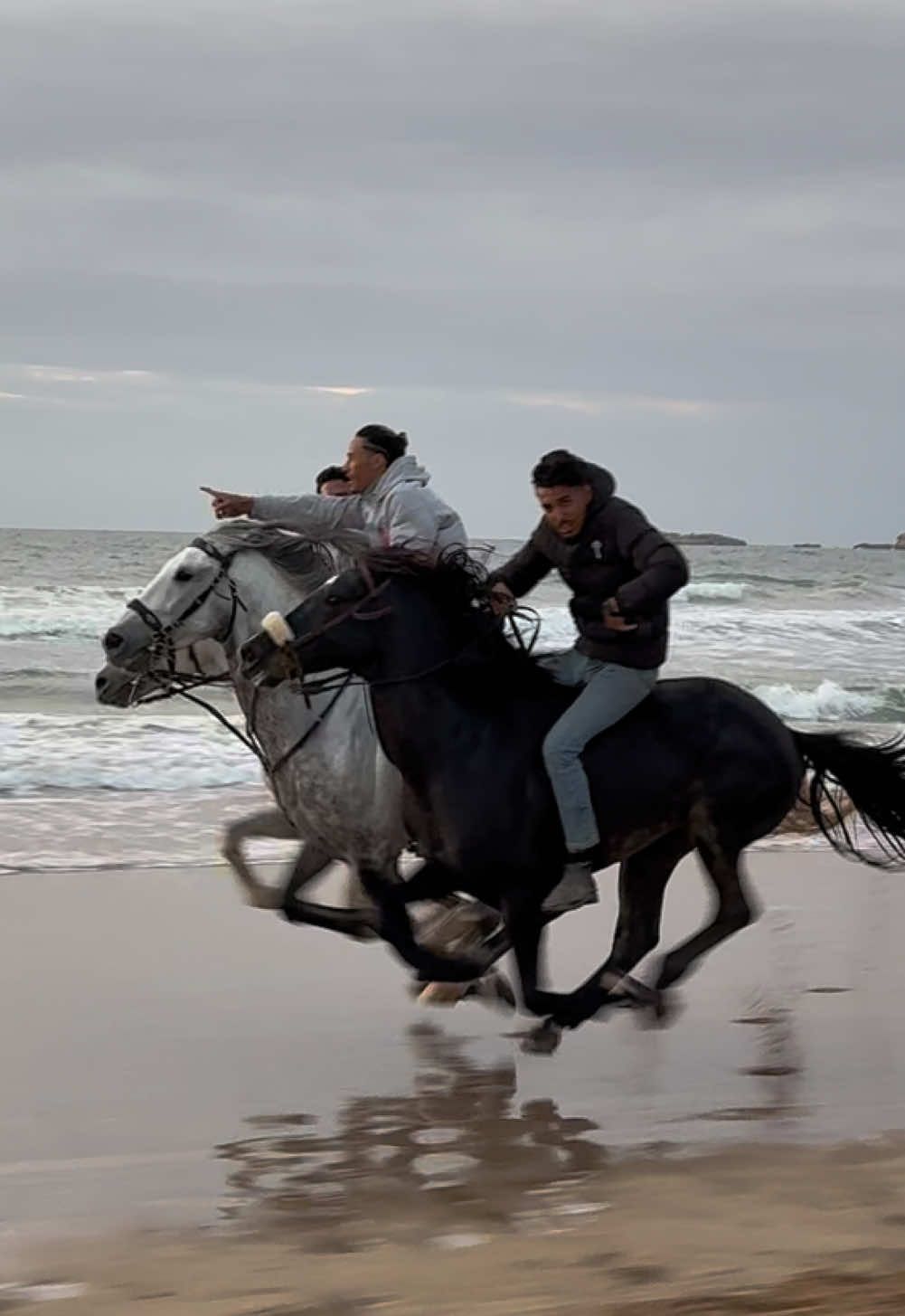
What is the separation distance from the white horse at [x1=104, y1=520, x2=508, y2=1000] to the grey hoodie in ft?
0.42

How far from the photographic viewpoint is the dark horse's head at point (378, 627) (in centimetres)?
655

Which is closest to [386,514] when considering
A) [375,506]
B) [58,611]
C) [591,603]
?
[375,506]

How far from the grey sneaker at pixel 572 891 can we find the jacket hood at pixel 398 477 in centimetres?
173

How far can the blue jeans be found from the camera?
6547 millimetres

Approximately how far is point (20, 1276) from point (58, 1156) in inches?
42.1

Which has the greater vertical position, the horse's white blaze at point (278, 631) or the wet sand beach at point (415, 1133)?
the horse's white blaze at point (278, 631)

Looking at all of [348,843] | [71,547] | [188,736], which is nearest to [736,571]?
[71,547]

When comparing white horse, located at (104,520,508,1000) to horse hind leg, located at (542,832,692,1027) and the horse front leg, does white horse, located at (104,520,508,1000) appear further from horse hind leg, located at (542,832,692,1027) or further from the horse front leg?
horse hind leg, located at (542,832,692,1027)

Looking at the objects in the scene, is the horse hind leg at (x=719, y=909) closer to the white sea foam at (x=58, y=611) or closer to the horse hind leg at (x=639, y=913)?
the horse hind leg at (x=639, y=913)

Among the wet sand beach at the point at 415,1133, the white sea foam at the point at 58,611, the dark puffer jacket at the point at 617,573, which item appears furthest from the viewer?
the white sea foam at the point at 58,611

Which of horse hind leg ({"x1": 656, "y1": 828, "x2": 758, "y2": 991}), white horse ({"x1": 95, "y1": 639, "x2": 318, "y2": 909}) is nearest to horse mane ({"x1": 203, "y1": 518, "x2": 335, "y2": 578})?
white horse ({"x1": 95, "y1": 639, "x2": 318, "y2": 909})

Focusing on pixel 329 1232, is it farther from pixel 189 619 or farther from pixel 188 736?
pixel 188 736

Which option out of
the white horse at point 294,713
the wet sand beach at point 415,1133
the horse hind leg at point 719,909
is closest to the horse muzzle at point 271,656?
the white horse at point 294,713

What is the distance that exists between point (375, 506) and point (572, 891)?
5.95ft
